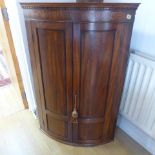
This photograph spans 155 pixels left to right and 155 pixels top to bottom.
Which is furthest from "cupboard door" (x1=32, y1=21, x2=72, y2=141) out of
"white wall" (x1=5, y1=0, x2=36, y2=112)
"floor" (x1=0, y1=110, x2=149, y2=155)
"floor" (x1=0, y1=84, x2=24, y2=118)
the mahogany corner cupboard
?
"floor" (x1=0, y1=84, x2=24, y2=118)

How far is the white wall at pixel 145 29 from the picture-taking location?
1146 mm

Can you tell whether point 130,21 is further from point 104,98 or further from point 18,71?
point 18,71

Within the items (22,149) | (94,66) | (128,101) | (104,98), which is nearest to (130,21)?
(94,66)

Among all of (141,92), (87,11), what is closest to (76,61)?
(87,11)

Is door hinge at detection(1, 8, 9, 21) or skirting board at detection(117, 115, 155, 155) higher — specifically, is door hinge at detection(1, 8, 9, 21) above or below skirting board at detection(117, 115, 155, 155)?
above

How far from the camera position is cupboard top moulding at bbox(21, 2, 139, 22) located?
862mm

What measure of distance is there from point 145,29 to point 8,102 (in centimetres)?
185

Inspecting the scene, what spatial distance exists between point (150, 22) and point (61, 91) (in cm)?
84

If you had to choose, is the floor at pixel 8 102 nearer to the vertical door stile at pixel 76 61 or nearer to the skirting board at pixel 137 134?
the vertical door stile at pixel 76 61

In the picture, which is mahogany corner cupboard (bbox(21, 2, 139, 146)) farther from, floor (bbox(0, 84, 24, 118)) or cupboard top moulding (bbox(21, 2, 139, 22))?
floor (bbox(0, 84, 24, 118))

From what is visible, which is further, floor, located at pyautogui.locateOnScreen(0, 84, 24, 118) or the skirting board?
floor, located at pyautogui.locateOnScreen(0, 84, 24, 118)

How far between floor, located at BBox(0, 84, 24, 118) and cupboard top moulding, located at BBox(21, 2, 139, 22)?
4.62 ft

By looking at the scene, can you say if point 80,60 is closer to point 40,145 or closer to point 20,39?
point 20,39

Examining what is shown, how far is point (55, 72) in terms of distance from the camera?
1.12 m
